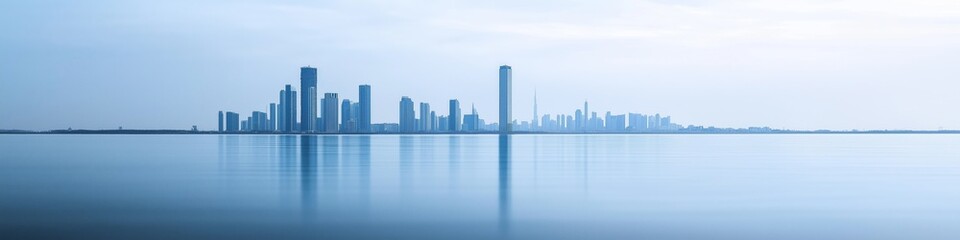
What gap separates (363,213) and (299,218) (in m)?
1.65

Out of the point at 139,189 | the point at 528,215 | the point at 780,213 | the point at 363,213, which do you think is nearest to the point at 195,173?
the point at 139,189

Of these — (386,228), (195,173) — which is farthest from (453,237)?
(195,173)

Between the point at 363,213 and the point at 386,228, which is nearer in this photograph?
the point at 386,228

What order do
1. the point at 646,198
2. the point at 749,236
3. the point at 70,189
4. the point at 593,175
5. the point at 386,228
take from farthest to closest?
the point at 593,175
the point at 70,189
the point at 646,198
the point at 386,228
the point at 749,236

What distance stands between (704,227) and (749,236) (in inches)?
51.4

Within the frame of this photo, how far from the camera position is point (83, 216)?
17422mm

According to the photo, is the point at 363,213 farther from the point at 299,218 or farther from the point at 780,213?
the point at 780,213

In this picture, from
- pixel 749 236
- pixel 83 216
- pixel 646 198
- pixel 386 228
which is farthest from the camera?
pixel 646 198

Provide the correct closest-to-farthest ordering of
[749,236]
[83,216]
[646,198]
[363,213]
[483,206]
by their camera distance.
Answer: [749,236], [83,216], [363,213], [483,206], [646,198]

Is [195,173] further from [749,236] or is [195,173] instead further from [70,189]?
[749,236]

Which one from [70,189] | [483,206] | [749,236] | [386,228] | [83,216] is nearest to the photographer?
[749,236]

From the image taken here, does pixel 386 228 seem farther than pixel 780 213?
No

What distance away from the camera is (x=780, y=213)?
1853 cm

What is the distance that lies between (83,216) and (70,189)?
27.3 feet
